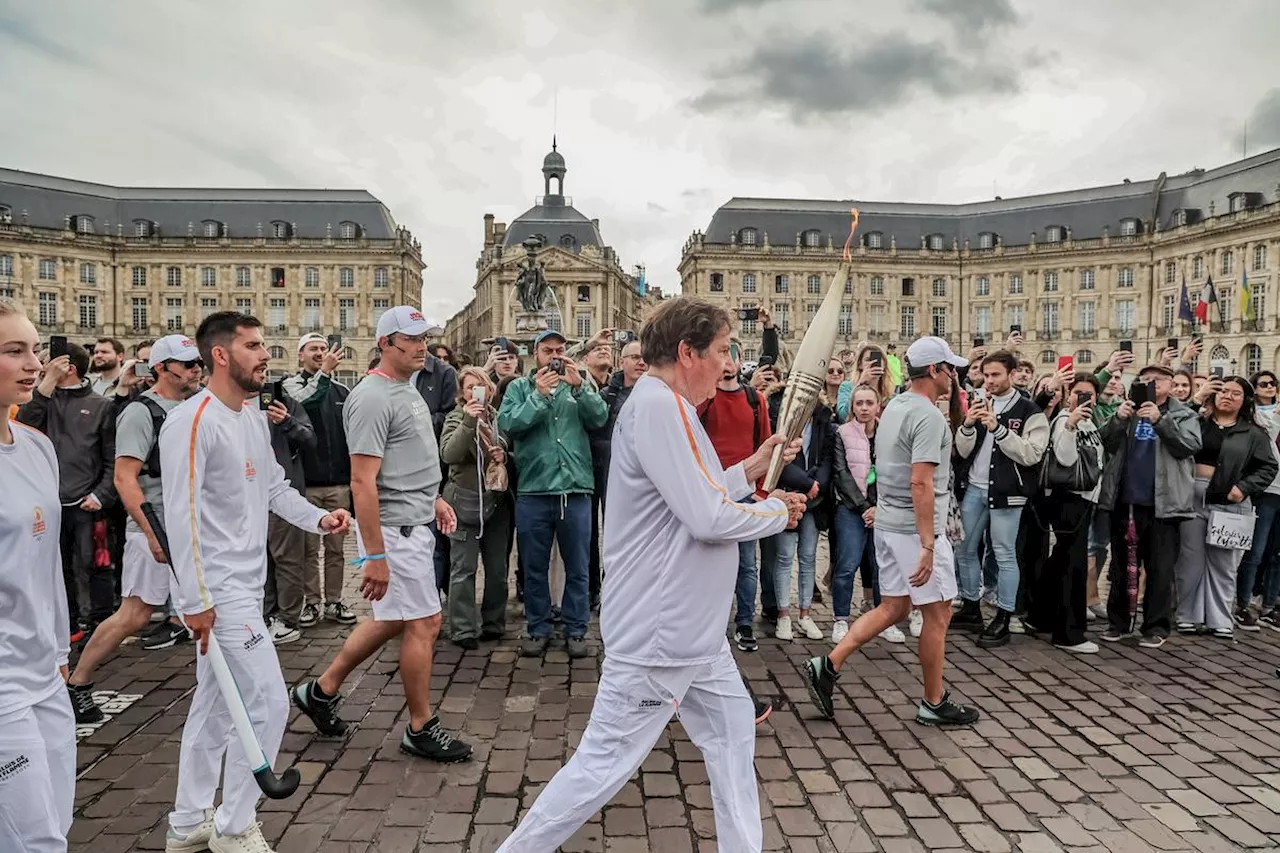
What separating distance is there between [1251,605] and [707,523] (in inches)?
320

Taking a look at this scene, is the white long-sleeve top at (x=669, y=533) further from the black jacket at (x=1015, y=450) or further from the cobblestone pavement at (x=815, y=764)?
the black jacket at (x=1015, y=450)

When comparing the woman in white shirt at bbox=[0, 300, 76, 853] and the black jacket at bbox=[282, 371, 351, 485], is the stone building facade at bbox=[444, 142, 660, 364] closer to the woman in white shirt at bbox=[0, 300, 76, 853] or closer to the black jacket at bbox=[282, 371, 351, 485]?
the black jacket at bbox=[282, 371, 351, 485]

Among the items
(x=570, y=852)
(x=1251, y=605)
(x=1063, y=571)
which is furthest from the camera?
(x=1251, y=605)

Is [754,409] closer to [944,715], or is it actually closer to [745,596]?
[745,596]

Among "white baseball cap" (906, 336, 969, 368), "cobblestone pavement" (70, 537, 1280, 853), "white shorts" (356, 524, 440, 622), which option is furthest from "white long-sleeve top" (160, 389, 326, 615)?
"white baseball cap" (906, 336, 969, 368)

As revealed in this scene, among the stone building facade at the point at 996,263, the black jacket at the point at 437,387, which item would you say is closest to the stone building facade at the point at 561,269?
the stone building facade at the point at 996,263

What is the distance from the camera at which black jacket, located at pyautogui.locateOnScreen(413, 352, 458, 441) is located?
7863 millimetres

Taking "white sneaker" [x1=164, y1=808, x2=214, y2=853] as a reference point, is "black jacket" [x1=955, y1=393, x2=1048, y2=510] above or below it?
above

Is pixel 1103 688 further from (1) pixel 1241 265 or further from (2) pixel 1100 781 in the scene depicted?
(1) pixel 1241 265

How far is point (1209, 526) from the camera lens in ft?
24.4

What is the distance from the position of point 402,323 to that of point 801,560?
424 centimetres

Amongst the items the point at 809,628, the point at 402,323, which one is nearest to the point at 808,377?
the point at 402,323

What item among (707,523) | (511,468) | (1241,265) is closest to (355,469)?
(707,523)

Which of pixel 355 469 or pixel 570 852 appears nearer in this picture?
pixel 570 852
